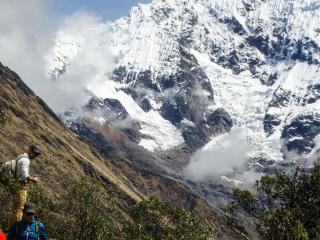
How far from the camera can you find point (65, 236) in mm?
74000

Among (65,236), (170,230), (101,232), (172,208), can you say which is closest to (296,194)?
(101,232)

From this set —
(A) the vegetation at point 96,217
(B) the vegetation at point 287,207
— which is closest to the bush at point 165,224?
(A) the vegetation at point 96,217

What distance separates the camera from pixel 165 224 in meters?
104

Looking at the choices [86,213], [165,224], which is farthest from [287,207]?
[165,224]

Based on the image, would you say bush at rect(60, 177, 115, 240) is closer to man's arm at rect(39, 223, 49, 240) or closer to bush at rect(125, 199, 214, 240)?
bush at rect(125, 199, 214, 240)

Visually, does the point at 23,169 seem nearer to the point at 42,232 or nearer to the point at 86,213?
the point at 42,232

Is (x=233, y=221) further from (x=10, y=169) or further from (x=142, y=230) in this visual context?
(x=142, y=230)

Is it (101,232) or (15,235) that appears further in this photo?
(101,232)

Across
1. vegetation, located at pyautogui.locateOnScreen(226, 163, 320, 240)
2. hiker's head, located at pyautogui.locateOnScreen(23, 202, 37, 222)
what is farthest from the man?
vegetation, located at pyautogui.locateOnScreen(226, 163, 320, 240)

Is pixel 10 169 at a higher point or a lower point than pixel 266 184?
lower

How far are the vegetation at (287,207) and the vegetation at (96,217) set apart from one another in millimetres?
18857

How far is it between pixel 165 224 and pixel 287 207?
6289 centimetres

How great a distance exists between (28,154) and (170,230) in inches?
2924

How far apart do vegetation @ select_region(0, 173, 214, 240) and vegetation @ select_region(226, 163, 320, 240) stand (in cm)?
1886
